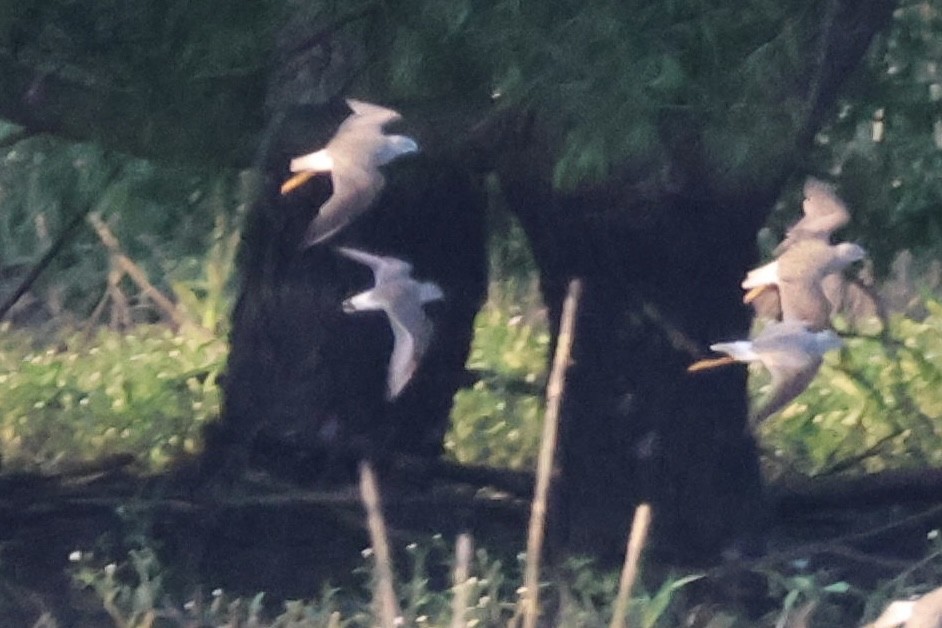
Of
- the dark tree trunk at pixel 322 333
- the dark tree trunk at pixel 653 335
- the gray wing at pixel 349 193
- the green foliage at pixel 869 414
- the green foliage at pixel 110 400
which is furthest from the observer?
the green foliage at pixel 110 400

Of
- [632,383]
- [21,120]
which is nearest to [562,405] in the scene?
[632,383]

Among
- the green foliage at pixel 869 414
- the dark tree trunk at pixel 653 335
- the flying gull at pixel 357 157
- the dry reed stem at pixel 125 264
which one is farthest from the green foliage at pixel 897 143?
the dry reed stem at pixel 125 264

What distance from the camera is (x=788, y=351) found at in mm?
3852

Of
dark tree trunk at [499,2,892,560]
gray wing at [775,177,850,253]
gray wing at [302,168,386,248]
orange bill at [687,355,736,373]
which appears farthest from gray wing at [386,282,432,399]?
gray wing at [775,177,850,253]

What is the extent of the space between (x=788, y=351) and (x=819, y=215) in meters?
0.65

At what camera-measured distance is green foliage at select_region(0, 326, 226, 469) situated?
237 inches

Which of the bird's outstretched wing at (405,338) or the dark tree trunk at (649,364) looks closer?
the bird's outstretched wing at (405,338)

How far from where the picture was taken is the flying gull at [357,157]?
12.8ft

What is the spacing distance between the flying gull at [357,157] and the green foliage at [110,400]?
1.68 m

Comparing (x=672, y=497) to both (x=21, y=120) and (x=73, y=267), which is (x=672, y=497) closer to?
(x=21, y=120)

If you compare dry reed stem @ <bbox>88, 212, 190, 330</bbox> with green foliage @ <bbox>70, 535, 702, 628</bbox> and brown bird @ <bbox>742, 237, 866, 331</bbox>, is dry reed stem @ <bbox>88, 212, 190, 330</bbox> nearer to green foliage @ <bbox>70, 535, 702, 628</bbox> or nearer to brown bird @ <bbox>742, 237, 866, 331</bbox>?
green foliage @ <bbox>70, 535, 702, 628</bbox>

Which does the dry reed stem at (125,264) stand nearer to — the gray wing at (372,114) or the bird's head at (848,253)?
the gray wing at (372,114)

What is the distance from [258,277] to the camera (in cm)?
502

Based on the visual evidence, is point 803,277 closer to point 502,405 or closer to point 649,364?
point 649,364
